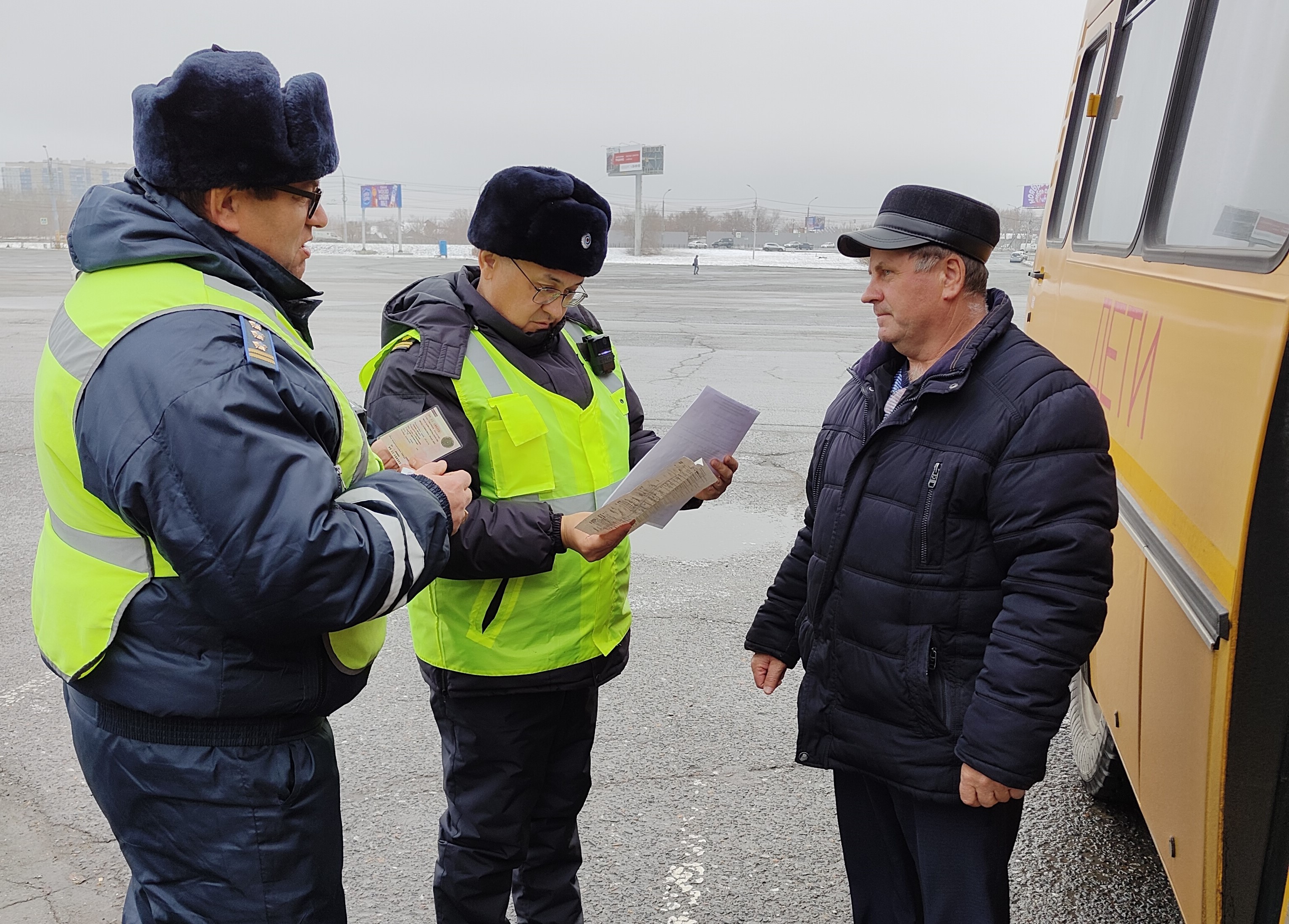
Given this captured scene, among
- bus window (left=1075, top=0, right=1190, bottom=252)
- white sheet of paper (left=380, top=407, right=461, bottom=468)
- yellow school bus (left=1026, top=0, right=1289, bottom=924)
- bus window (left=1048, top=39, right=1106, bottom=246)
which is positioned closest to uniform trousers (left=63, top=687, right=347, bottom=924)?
white sheet of paper (left=380, top=407, right=461, bottom=468)

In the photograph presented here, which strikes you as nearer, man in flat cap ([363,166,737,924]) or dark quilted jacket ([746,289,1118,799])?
dark quilted jacket ([746,289,1118,799])

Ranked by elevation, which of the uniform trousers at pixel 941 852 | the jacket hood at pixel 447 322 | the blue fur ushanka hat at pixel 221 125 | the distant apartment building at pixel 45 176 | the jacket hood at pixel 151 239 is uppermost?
the blue fur ushanka hat at pixel 221 125

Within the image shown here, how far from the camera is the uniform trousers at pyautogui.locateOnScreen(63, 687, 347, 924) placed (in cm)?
177

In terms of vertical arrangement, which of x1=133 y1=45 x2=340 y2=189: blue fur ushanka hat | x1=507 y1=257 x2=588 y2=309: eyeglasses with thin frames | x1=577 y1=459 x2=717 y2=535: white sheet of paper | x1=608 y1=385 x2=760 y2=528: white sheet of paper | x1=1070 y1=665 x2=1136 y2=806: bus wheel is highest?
x1=133 y1=45 x2=340 y2=189: blue fur ushanka hat

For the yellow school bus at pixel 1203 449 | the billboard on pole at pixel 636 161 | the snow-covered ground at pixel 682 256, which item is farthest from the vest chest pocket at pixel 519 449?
the billboard on pole at pixel 636 161

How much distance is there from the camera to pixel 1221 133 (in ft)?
7.54

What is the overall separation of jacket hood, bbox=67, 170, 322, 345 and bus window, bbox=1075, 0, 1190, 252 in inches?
92.0

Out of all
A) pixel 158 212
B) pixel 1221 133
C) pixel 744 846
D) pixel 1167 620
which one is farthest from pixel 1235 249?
pixel 744 846

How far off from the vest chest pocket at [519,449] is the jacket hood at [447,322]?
148 mm

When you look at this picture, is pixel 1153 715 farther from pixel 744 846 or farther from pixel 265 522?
pixel 265 522

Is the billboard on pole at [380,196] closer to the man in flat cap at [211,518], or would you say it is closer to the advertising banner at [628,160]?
the advertising banner at [628,160]

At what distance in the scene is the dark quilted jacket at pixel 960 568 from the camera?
1.99m

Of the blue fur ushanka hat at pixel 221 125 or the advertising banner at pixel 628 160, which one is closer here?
the blue fur ushanka hat at pixel 221 125

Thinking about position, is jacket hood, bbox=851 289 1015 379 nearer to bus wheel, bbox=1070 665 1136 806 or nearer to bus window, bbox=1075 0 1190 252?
bus window, bbox=1075 0 1190 252
